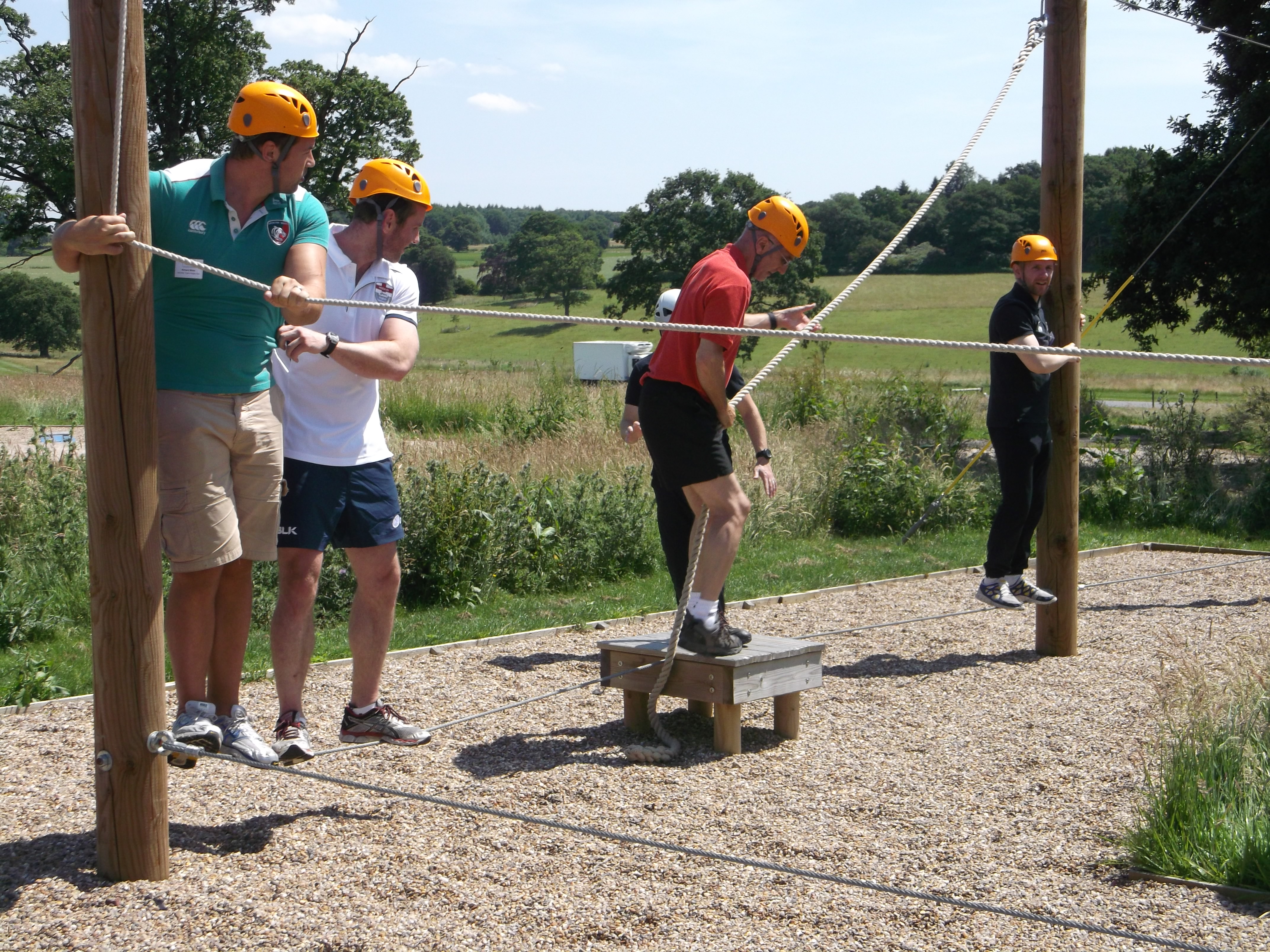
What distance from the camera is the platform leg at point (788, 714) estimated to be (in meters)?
4.94

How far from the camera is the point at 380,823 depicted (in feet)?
12.8

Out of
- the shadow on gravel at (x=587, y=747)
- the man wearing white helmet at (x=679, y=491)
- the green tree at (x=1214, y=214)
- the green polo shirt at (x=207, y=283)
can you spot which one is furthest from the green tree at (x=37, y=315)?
the green polo shirt at (x=207, y=283)

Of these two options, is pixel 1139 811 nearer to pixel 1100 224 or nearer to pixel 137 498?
pixel 137 498

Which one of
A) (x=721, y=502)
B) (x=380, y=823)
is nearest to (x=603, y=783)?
(x=380, y=823)

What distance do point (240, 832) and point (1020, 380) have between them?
4.44 m

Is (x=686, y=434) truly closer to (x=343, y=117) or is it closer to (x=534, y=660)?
(x=534, y=660)

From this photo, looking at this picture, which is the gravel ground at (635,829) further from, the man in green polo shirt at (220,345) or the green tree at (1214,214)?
the green tree at (1214,214)

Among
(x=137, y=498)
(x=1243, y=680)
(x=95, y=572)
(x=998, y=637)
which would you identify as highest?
(x=137, y=498)

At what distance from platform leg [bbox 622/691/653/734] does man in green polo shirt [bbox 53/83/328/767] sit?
172cm

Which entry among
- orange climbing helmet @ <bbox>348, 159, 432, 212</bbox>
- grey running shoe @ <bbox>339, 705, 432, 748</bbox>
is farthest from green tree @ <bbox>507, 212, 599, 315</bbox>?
grey running shoe @ <bbox>339, 705, 432, 748</bbox>

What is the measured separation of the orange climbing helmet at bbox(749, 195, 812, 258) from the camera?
15.8 feet

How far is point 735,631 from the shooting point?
16.2 feet

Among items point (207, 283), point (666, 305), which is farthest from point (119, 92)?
point (666, 305)

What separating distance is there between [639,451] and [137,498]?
8.63 metres
